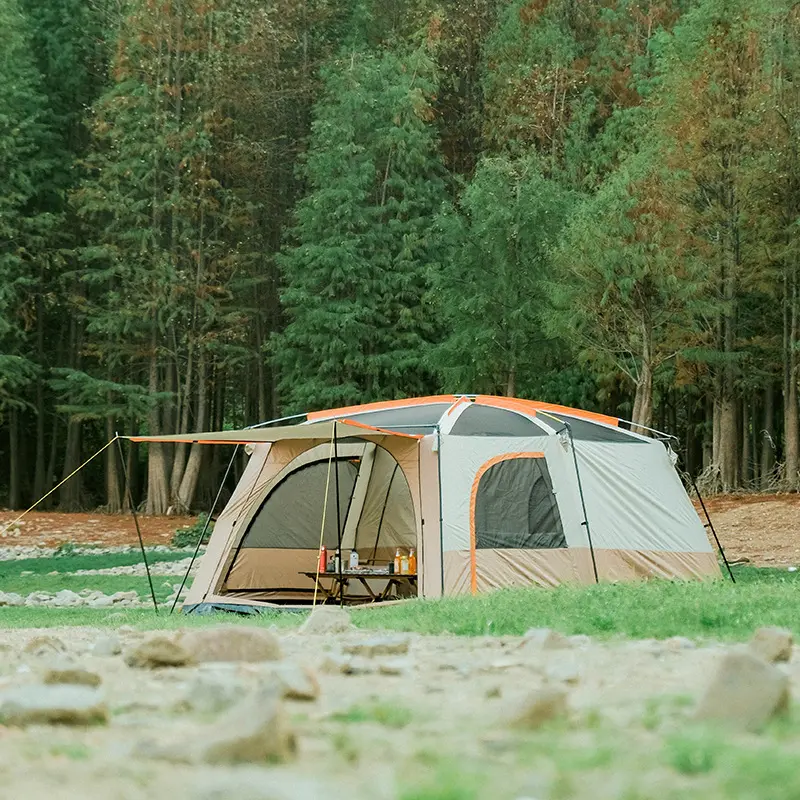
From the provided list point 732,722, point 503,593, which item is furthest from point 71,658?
point 503,593

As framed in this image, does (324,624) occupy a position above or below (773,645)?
below

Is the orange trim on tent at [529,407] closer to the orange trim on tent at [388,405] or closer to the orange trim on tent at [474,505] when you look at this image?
the orange trim on tent at [388,405]

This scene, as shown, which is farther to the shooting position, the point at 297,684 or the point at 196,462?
the point at 196,462

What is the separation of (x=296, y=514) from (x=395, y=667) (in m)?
9.11

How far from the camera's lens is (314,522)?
13727 millimetres

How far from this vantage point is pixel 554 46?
3191 centimetres

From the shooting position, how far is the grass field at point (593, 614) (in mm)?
6734

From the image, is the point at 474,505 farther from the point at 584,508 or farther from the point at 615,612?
the point at 615,612

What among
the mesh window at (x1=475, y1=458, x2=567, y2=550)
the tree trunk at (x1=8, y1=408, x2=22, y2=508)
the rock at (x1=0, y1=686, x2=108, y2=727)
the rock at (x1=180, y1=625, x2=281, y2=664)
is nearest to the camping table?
the mesh window at (x1=475, y1=458, x2=567, y2=550)

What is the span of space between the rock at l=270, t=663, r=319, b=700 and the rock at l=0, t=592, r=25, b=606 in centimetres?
1038

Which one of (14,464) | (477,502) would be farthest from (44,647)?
(14,464)

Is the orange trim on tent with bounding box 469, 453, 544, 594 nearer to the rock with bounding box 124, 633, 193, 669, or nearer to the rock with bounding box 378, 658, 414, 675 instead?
the rock with bounding box 378, 658, 414, 675

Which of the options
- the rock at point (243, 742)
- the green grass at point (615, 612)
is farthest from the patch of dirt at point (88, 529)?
the rock at point (243, 742)

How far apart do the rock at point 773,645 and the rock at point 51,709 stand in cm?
245
